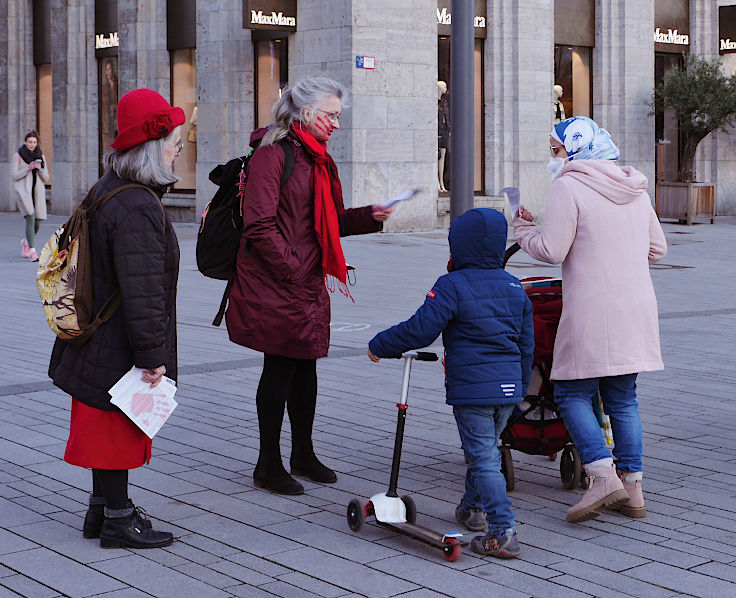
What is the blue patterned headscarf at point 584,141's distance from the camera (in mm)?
5328

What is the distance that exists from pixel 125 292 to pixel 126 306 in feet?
0.17

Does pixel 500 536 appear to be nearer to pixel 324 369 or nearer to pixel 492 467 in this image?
pixel 492 467

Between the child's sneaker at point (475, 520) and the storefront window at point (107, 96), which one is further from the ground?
the storefront window at point (107, 96)

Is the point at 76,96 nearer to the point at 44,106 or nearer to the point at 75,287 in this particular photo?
the point at 44,106

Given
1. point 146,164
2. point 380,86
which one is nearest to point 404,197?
point 146,164

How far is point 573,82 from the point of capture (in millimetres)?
23516

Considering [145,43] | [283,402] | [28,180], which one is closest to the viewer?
[283,402]

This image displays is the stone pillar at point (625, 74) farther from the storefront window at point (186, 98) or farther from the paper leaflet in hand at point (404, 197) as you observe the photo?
the paper leaflet in hand at point (404, 197)

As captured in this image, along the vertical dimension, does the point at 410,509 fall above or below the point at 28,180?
below

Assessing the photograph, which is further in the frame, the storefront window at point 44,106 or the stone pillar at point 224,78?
the storefront window at point 44,106

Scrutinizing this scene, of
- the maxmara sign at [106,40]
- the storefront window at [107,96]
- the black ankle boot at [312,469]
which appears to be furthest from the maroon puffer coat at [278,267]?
the storefront window at [107,96]

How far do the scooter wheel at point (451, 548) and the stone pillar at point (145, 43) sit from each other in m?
19.4

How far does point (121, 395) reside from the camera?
467cm

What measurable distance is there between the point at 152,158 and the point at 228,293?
1.08 metres
